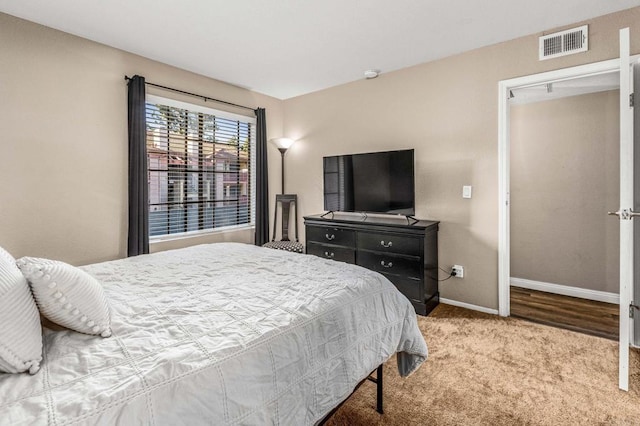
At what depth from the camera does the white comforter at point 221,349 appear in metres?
0.81

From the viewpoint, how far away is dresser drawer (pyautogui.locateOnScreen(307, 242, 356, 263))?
3.63 metres

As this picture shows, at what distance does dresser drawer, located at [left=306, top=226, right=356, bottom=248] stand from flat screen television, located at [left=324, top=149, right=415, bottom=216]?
300 mm

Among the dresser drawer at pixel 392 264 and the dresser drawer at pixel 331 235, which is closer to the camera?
the dresser drawer at pixel 392 264

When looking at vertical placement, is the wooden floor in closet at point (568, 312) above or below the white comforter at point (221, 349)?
below

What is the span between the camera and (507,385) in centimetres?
202

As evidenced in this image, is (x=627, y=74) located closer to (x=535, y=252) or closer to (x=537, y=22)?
(x=537, y=22)

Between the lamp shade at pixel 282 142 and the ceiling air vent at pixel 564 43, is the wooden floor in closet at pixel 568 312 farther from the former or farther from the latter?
the lamp shade at pixel 282 142

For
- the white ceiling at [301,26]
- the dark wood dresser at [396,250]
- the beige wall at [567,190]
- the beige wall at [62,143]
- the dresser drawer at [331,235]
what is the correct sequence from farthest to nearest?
the dresser drawer at [331,235], the beige wall at [567,190], the dark wood dresser at [396,250], the beige wall at [62,143], the white ceiling at [301,26]

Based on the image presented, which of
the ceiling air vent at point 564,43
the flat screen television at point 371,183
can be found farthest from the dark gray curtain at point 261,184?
the ceiling air vent at point 564,43

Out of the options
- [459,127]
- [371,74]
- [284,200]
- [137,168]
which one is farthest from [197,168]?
[459,127]

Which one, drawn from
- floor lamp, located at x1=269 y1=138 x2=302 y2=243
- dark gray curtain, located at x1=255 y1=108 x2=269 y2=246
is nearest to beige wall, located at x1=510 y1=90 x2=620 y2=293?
floor lamp, located at x1=269 y1=138 x2=302 y2=243

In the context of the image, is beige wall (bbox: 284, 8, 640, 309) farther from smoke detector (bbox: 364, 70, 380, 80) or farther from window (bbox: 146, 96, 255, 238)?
window (bbox: 146, 96, 255, 238)

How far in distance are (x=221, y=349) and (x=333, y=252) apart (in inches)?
111

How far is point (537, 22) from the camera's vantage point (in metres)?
2.67
